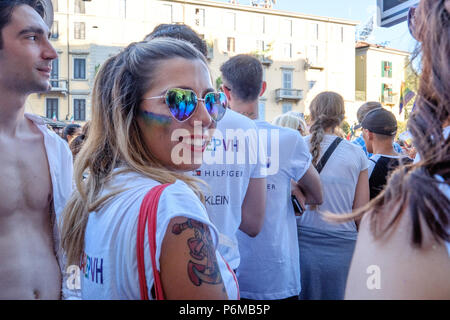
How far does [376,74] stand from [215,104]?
41948 mm

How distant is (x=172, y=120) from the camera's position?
53.2 inches

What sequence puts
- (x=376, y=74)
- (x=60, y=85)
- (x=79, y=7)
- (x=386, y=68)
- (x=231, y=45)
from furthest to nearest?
(x=386, y=68)
(x=376, y=74)
(x=231, y=45)
(x=79, y=7)
(x=60, y=85)

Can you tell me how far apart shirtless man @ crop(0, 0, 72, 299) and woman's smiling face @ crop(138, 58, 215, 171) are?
1038mm

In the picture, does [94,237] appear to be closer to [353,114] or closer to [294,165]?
[294,165]

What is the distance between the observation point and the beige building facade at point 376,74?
39312mm

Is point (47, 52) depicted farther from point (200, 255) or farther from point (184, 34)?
point (200, 255)

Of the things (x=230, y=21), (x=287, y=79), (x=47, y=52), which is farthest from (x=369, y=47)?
Result: (x=47, y=52)

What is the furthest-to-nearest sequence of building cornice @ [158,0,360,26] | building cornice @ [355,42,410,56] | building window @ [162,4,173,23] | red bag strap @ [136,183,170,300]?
building cornice @ [355,42,410,56] < building cornice @ [158,0,360,26] < building window @ [162,4,173,23] < red bag strap @ [136,183,170,300]

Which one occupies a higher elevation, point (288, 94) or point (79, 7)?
point (79, 7)

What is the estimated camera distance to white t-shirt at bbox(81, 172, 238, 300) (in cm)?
102

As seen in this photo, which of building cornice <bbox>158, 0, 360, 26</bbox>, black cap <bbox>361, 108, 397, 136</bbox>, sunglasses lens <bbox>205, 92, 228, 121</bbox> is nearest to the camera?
sunglasses lens <bbox>205, 92, 228, 121</bbox>

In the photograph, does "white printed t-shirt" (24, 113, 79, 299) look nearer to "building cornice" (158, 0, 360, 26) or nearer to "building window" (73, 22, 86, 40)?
"building window" (73, 22, 86, 40)

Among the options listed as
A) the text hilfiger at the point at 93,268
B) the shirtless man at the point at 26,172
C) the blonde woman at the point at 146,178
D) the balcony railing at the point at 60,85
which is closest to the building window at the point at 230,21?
the balcony railing at the point at 60,85

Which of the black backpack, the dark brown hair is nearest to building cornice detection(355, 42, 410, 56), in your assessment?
the black backpack
